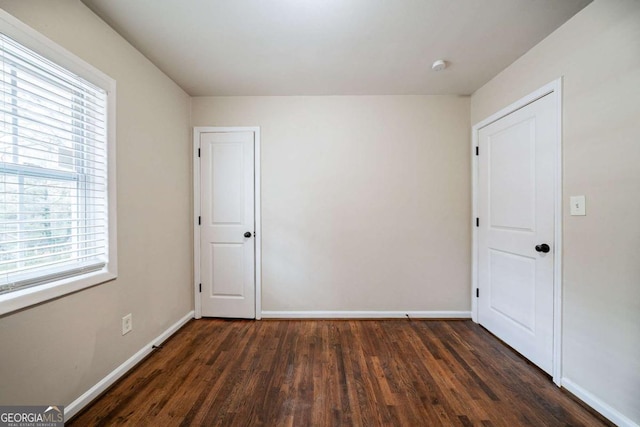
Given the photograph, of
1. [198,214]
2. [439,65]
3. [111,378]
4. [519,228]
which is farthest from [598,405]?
[198,214]

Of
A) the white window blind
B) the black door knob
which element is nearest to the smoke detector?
the black door knob

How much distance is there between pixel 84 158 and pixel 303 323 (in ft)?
7.29

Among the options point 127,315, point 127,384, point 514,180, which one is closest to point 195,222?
point 127,315

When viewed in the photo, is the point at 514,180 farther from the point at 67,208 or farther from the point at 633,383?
the point at 67,208

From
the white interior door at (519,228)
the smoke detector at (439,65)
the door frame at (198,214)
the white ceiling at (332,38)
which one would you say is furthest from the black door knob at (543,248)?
the door frame at (198,214)

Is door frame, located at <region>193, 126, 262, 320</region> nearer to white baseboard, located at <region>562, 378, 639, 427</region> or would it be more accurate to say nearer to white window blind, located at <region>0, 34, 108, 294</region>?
white window blind, located at <region>0, 34, 108, 294</region>

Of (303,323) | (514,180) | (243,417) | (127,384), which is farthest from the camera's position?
(303,323)

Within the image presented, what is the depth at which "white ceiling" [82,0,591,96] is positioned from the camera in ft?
4.71

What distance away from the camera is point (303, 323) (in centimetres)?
246

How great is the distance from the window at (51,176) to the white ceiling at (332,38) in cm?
57

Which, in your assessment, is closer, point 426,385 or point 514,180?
point 426,385

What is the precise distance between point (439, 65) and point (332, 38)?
3.11 ft

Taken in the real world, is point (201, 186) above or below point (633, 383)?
above

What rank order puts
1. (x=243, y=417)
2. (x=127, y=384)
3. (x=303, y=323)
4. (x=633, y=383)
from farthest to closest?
(x=303, y=323), (x=127, y=384), (x=243, y=417), (x=633, y=383)
